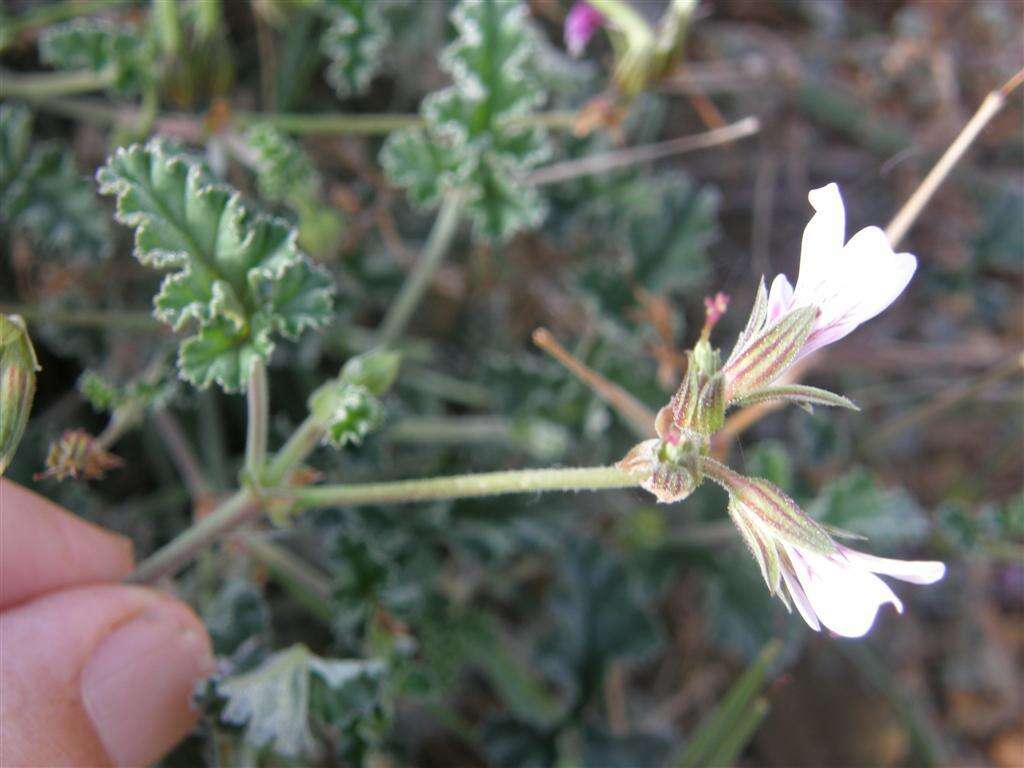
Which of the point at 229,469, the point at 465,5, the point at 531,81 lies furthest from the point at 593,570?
the point at 465,5

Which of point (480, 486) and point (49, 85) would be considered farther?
point (49, 85)

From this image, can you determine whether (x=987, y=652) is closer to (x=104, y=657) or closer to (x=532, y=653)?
(x=532, y=653)

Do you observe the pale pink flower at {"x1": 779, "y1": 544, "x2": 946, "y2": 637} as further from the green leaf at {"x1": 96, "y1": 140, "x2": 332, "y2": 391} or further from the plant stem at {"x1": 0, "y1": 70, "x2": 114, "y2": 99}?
the plant stem at {"x1": 0, "y1": 70, "x2": 114, "y2": 99}

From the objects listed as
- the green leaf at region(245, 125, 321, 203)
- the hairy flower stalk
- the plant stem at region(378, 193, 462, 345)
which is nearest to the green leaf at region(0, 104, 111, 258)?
the green leaf at region(245, 125, 321, 203)

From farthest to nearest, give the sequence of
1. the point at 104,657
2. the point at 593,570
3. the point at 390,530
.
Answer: the point at 593,570 → the point at 390,530 → the point at 104,657

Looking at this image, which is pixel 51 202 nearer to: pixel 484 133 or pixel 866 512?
pixel 484 133

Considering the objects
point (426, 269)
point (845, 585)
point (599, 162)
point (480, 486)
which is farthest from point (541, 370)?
point (845, 585)

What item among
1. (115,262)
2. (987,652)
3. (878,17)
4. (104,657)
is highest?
(878,17)
